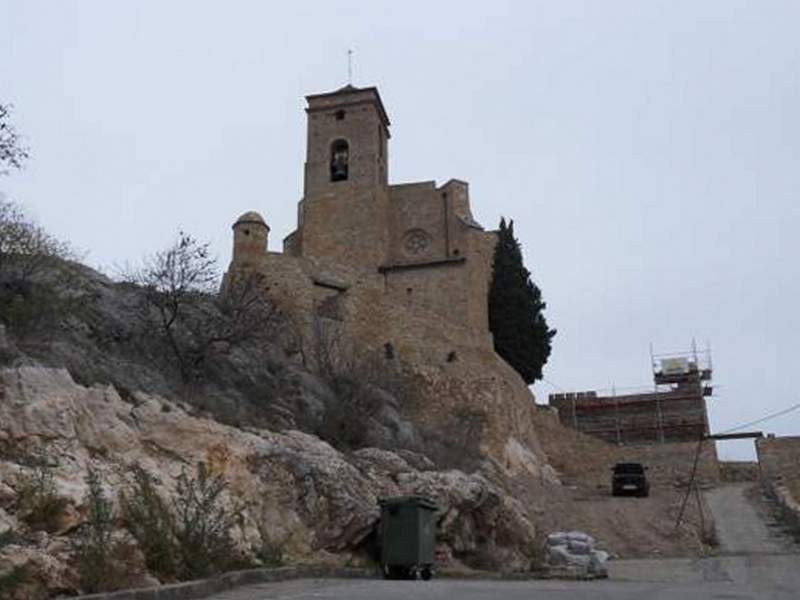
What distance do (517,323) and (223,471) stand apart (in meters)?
28.1

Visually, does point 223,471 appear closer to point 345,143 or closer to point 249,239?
point 249,239

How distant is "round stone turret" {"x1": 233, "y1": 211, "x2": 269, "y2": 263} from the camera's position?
1228 inches

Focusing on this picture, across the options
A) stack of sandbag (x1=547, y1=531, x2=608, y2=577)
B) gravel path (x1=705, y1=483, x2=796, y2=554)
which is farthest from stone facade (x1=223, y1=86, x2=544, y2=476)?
gravel path (x1=705, y1=483, x2=796, y2=554)

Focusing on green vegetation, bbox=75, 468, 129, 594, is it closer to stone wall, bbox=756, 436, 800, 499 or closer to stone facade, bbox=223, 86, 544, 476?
stone facade, bbox=223, 86, 544, 476

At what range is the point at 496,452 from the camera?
→ 3062cm

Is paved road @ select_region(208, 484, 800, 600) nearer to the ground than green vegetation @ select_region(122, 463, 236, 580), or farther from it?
nearer to the ground

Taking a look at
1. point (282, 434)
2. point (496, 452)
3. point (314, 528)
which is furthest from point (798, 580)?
point (496, 452)

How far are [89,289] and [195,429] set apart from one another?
869cm

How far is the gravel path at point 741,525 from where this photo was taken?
79.4 feet

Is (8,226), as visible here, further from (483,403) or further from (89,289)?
(483,403)

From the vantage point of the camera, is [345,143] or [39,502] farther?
[345,143]

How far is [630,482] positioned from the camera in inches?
1253

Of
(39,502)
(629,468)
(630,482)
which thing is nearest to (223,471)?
(39,502)

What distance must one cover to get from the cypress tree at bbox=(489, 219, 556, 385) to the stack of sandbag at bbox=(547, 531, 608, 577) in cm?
1819
